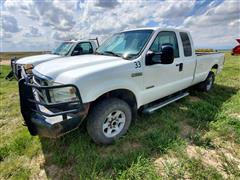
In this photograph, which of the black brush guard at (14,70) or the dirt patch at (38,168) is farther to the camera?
the black brush guard at (14,70)

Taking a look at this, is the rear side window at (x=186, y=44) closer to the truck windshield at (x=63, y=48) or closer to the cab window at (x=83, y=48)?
the cab window at (x=83, y=48)

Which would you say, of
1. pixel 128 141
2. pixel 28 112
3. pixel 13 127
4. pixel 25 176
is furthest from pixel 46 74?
pixel 13 127

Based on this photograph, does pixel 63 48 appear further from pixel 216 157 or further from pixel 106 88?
pixel 216 157

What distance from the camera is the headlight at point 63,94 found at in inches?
102

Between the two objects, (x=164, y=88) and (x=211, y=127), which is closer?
(x=211, y=127)

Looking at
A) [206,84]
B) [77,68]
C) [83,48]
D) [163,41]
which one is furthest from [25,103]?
[83,48]

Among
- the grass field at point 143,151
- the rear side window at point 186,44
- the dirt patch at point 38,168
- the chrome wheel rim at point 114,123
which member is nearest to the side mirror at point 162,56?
the chrome wheel rim at point 114,123

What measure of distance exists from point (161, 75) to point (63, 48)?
238 inches

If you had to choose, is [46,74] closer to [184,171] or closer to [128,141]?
[128,141]

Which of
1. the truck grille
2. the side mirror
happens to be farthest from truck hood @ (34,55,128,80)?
the side mirror

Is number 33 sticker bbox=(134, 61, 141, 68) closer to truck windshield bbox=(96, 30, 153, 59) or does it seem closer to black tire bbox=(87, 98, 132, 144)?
truck windshield bbox=(96, 30, 153, 59)

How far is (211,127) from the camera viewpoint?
3707 mm

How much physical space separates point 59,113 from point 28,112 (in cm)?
67

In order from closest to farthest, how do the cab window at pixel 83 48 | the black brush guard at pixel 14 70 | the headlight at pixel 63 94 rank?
the headlight at pixel 63 94 < the black brush guard at pixel 14 70 < the cab window at pixel 83 48
